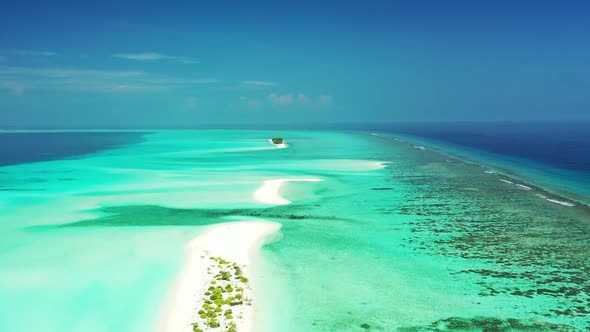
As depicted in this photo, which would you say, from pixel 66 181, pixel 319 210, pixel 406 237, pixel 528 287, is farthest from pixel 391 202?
pixel 66 181

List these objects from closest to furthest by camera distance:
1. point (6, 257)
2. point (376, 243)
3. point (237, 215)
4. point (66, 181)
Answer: point (6, 257), point (376, 243), point (237, 215), point (66, 181)

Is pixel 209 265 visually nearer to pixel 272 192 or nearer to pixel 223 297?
pixel 223 297

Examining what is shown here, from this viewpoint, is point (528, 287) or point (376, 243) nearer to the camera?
point (528, 287)

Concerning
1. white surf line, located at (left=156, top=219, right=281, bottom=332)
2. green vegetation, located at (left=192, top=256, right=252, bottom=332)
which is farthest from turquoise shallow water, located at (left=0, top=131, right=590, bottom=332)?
green vegetation, located at (left=192, top=256, right=252, bottom=332)

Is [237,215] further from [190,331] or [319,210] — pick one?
[190,331]

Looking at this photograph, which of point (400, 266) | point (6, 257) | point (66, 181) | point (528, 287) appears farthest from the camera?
point (66, 181)

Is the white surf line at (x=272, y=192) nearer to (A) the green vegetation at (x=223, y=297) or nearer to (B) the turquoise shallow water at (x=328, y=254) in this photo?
(B) the turquoise shallow water at (x=328, y=254)

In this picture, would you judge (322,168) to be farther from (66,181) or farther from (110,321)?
(110,321)
